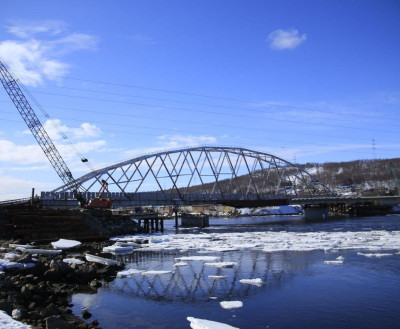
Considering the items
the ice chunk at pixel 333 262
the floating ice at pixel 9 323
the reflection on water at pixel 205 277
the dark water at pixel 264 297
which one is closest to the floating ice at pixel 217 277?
the reflection on water at pixel 205 277

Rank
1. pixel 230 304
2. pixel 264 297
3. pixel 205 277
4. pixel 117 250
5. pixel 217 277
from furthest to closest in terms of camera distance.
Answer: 1. pixel 117 250
2. pixel 205 277
3. pixel 217 277
4. pixel 264 297
5. pixel 230 304

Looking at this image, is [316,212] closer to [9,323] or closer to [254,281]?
[254,281]

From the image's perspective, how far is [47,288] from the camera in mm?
19281

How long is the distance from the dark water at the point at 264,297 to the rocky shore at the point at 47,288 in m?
0.81

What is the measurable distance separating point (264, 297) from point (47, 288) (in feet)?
33.1

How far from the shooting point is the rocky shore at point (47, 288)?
14273 millimetres

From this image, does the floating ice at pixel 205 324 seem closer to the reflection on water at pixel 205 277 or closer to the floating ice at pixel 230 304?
the floating ice at pixel 230 304

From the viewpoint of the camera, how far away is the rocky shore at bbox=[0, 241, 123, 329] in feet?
46.8

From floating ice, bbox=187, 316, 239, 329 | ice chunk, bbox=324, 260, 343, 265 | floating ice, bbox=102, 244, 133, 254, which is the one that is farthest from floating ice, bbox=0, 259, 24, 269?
ice chunk, bbox=324, 260, 343, 265

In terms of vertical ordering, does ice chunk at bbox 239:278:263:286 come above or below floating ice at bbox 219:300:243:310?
above

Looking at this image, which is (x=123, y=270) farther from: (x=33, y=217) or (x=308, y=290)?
(x=33, y=217)

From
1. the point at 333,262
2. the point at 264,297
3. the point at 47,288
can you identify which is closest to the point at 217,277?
the point at 264,297

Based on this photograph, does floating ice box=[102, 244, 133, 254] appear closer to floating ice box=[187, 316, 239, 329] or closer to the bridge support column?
floating ice box=[187, 316, 239, 329]

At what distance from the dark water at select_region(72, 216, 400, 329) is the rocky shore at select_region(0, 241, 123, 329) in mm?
807
